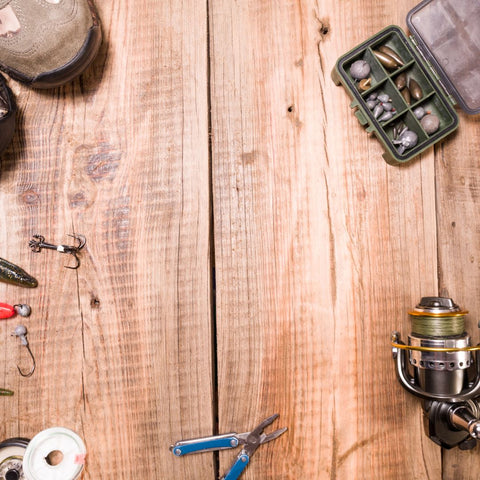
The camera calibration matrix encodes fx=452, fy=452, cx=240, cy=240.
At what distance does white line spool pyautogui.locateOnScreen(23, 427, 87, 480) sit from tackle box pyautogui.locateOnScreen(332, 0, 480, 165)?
3.27 feet

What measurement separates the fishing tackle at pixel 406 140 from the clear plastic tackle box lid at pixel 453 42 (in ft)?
0.46

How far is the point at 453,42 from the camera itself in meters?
1.04

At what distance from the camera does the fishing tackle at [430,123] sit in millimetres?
1030

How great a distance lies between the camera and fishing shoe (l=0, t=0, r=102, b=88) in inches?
37.9

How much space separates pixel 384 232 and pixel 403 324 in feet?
0.74

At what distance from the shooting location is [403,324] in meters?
1.09

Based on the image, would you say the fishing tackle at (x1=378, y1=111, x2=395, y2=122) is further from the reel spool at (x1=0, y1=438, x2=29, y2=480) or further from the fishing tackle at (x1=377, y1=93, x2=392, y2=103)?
the reel spool at (x1=0, y1=438, x2=29, y2=480)

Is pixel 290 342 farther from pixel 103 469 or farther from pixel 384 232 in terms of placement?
pixel 103 469

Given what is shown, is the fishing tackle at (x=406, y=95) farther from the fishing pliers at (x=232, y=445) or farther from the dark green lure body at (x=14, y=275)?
the dark green lure body at (x=14, y=275)

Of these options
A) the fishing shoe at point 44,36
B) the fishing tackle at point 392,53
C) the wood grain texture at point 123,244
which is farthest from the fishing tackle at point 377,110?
the fishing shoe at point 44,36

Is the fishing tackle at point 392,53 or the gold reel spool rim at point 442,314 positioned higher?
the fishing tackle at point 392,53

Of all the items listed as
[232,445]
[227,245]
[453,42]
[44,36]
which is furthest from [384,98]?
[232,445]

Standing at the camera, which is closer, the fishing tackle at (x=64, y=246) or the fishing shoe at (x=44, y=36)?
the fishing shoe at (x=44, y=36)

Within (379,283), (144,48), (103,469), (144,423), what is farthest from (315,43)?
(103,469)
